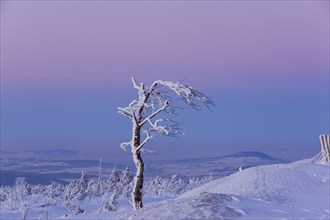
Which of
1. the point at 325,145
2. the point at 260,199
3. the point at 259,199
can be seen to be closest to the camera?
the point at 259,199

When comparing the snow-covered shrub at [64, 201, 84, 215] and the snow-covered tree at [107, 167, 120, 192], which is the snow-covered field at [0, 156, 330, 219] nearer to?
the snow-covered shrub at [64, 201, 84, 215]

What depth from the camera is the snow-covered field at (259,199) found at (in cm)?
895

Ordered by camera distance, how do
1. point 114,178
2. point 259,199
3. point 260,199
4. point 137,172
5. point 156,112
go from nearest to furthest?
point 259,199
point 260,199
point 156,112
point 137,172
point 114,178

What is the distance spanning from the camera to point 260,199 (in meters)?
10.9

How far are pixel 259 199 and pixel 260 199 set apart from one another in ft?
0.59

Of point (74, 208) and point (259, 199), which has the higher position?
point (259, 199)

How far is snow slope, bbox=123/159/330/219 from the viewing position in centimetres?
895

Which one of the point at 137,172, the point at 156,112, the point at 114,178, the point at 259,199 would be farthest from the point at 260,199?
the point at 114,178

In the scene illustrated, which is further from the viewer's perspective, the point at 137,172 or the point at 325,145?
the point at 325,145

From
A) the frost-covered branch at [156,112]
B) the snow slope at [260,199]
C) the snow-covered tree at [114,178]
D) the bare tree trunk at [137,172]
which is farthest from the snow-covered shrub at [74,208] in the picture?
the frost-covered branch at [156,112]

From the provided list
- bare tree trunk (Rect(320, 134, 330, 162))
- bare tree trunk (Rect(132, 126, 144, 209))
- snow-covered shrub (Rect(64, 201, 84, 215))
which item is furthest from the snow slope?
snow-covered shrub (Rect(64, 201, 84, 215))

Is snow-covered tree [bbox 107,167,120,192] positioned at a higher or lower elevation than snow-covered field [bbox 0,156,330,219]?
lower

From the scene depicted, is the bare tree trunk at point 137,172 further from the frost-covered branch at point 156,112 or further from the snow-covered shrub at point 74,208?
the snow-covered shrub at point 74,208

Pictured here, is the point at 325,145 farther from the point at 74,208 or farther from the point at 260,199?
the point at 260,199
